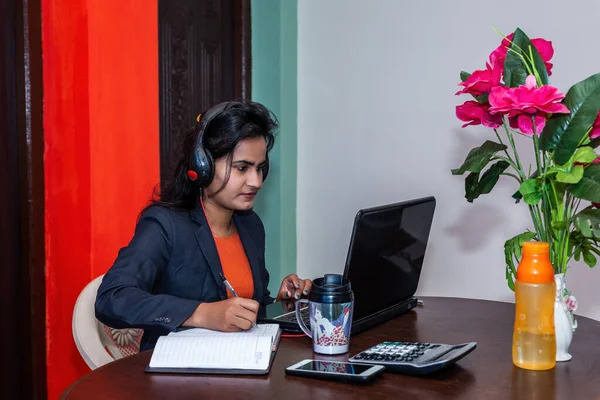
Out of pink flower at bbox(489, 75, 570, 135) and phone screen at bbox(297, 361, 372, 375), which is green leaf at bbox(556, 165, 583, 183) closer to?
pink flower at bbox(489, 75, 570, 135)

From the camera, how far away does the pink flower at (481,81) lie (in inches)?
57.8

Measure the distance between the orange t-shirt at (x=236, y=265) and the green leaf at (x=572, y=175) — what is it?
2.89 ft

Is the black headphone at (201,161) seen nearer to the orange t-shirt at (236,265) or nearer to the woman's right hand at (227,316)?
the orange t-shirt at (236,265)

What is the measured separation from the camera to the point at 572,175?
1.34m

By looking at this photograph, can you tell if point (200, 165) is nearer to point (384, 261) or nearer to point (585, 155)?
point (384, 261)

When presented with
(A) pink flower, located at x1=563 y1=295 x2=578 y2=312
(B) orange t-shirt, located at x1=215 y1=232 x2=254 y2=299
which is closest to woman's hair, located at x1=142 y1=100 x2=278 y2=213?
(B) orange t-shirt, located at x1=215 y1=232 x2=254 y2=299

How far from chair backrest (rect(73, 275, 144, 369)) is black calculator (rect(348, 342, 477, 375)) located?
2.26ft

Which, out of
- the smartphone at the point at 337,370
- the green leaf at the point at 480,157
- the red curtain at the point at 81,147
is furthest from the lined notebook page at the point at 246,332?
the red curtain at the point at 81,147

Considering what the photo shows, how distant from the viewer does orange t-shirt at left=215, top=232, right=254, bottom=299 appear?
6.23 feet

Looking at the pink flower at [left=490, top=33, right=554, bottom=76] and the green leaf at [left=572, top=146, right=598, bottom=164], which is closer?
the green leaf at [left=572, top=146, right=598, bottom=164]

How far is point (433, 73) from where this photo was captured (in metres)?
2.71

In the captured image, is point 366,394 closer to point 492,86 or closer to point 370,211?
point 370,211

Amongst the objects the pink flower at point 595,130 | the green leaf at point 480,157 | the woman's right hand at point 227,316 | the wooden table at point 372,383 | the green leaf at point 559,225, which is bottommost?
Answer: the wooden table at point 372,383

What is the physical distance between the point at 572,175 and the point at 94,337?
1.15 metres
